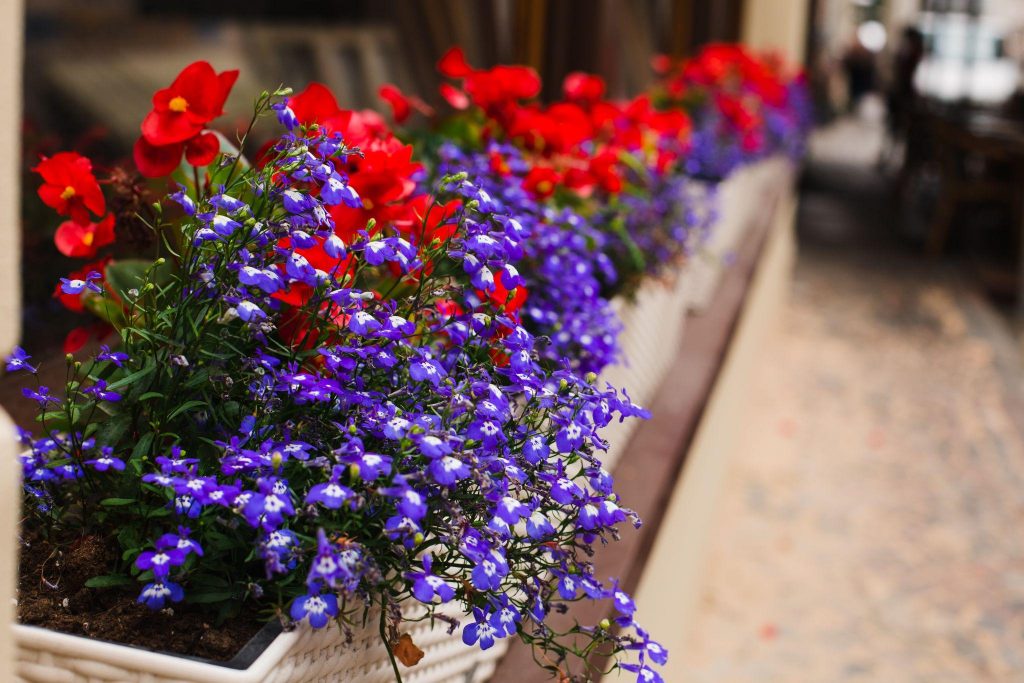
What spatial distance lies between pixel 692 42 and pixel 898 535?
3.50 m

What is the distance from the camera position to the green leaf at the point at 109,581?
886mm

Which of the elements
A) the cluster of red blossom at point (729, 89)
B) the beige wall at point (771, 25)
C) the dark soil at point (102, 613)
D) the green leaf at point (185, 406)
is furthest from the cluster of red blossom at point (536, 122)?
the beige wall at point (771, 25)

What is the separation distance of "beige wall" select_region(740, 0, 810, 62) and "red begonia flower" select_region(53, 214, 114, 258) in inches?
233

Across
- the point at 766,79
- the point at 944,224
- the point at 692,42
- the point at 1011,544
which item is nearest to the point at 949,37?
the point at 944,224

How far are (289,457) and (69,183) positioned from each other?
0.40m

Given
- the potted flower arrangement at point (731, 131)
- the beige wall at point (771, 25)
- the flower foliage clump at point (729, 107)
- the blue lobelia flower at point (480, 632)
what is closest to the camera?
the blue lobelia flower at point (480, 632)

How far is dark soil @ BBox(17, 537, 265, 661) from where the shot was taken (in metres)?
0.87

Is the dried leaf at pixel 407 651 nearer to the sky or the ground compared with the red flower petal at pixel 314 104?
nearer to the ground

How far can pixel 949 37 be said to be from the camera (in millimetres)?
15164

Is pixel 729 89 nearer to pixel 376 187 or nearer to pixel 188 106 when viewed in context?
pixel 376 187

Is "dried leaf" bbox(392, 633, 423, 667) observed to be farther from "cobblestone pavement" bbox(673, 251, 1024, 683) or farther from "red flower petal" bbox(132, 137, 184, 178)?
"cobblestone pavement" bbox(673, 251, 1024, 683)

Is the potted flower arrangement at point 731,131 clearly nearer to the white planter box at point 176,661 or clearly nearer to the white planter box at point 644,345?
the white planter box at point 644,345

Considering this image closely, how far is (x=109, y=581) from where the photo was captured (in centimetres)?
89

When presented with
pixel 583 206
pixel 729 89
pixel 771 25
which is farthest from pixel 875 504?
pixel 771 25
